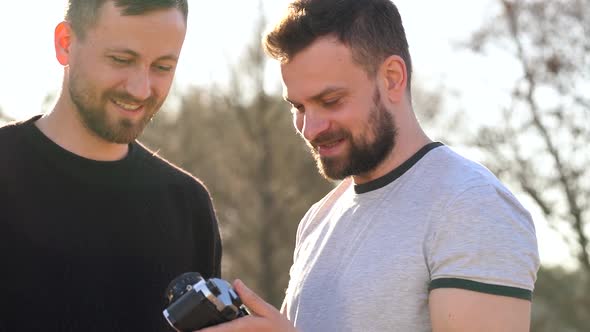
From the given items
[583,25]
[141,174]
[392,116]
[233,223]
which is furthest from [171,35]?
[233,223]

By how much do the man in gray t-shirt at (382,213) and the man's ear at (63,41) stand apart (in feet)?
2.71

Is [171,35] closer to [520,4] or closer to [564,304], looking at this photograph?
[520,4]

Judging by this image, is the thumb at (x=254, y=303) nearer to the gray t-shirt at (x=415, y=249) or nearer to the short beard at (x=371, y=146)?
the gray t-shirt at (x=415, y=249)

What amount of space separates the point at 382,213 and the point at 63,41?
4.93ft

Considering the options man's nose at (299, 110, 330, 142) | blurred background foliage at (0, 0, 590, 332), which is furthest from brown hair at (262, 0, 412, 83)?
blurred background foliage at (0, 0, 590, 332)

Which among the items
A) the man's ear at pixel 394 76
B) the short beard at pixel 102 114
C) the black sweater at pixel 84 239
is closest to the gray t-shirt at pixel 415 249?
the man's ear at pixel 394 76

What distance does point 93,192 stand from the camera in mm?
3928

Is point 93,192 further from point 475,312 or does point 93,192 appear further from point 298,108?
point 475,312

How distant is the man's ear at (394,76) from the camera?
3.58 m

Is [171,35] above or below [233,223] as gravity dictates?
above

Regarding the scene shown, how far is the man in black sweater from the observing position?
3.69 metres

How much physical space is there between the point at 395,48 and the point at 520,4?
37.7ft

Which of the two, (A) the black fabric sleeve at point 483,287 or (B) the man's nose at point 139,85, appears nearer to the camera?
(A) the black fabric sleeve at point 483,287

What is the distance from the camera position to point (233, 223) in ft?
71.2
